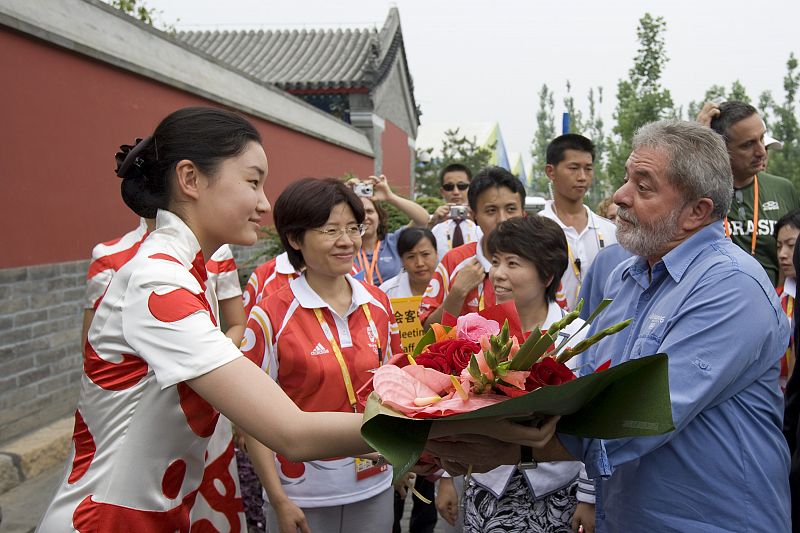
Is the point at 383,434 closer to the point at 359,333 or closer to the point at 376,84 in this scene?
the point at 359,333

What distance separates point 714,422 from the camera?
6.19 ft

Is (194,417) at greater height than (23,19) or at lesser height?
lesser

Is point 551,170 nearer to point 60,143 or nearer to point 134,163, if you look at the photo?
point 134,163

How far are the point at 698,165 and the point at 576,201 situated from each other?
259cm

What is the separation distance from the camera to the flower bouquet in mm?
1537

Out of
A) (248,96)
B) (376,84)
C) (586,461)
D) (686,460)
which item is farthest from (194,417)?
→ (376,84)

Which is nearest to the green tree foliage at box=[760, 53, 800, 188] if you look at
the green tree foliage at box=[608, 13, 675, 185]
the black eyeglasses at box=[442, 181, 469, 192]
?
the green tree foliage at box=[608, 13, 675, 185]

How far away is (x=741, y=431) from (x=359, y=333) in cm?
149

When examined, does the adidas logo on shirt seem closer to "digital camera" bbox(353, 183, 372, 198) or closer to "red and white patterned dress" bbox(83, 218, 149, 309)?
"red and white patterned dress" bbox(83, 218, 149, 309)

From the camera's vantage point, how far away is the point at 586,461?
192 cm

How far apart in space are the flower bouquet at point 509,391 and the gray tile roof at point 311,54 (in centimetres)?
1629

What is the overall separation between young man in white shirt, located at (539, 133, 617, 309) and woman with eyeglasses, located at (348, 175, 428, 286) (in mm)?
1376

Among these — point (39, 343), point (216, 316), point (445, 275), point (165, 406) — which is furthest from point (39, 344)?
point (165, 406)

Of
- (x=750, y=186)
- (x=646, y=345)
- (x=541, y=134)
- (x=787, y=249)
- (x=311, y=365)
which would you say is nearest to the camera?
(x=646, y=345)
